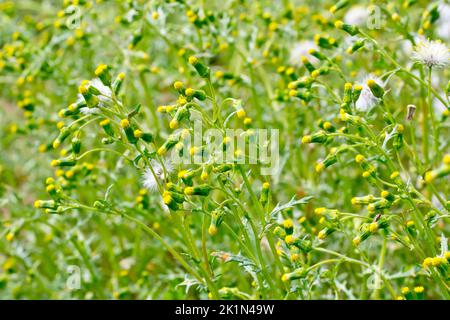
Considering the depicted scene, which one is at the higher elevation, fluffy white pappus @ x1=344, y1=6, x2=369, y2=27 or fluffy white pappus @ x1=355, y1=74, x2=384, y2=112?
fluffy white pappus @ x1=344, y1=6, x2=369, y2=27

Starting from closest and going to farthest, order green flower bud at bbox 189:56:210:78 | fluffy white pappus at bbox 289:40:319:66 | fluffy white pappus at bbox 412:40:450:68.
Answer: green flower bud at bbox 189:56:210:78, fluffy white pappus at bbox 412:40:450:68, fluffy white pappus at bbox 289:40:319:66

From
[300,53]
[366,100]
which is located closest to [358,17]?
[300,53]

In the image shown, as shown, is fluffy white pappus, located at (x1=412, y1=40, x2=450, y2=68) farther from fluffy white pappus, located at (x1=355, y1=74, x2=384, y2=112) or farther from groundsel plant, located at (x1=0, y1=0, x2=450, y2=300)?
fluffy white pappus, located at (x1=355, y1=74, x2=384, y2=112)

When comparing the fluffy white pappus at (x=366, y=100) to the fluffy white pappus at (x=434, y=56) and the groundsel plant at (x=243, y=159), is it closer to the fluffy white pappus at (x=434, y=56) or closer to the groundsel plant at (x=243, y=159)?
the groundsel plant at (x=243, y=159)

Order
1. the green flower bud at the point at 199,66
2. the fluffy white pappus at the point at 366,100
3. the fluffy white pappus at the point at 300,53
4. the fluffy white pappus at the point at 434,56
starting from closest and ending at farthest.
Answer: the green flower bud at the point at 199,66
the fluffy white pappus at the point at 434,56
the fluffy white pappus at the point at 366,100
the fluffy white pappus at the point at 300,53

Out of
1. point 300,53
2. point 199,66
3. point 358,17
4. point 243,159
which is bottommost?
point 243,159

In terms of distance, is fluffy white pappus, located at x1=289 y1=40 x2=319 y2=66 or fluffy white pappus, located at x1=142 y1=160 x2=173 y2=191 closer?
fluffy white pappus, located at x1=142 y1=160 x2=173 y2=191

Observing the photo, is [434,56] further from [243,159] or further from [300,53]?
[300,53]

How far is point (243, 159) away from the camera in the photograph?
1.94 metres

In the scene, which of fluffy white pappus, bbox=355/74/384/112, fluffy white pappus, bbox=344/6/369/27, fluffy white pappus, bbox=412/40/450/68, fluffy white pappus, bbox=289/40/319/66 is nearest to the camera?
fluffy white pappus, bbox=412/40/450/68

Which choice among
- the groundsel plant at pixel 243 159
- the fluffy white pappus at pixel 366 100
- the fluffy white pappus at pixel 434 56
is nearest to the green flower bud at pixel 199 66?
the groundsel plant at pixel 243 159

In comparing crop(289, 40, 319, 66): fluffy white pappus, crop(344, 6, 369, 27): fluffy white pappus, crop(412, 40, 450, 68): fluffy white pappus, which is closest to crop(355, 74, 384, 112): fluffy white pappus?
crop(412, 40, 450, 68): fluffy white pappus

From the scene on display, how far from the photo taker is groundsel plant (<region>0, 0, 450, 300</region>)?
6.44 ft

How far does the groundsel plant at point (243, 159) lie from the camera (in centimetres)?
196
